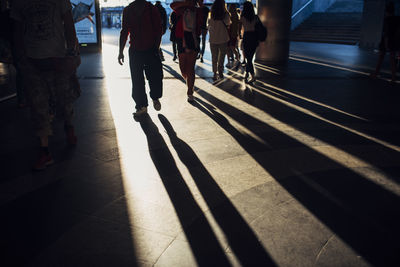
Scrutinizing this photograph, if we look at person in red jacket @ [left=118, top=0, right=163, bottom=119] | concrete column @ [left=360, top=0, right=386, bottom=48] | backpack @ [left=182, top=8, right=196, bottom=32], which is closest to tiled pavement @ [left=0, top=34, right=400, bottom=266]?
person in red jacket @ [left=118, top=0, right=163, bottom=119]

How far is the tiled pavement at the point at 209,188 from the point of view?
101 inches

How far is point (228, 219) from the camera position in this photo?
2.97 metres

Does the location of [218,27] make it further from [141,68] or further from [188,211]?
[188,211]

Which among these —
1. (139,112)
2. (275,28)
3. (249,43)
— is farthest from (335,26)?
(139,112)

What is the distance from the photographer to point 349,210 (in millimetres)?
3096

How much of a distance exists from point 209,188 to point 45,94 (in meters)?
1.98

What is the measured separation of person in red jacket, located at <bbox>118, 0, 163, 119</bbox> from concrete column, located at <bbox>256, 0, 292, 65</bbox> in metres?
7.64

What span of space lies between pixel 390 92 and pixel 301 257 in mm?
6684

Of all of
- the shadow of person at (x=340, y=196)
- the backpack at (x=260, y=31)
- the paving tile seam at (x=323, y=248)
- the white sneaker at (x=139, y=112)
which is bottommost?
the paving tile seam at (x=323, y=248)

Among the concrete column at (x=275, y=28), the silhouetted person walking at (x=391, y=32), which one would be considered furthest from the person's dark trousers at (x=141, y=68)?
the concrete column at (x=275, y=28)

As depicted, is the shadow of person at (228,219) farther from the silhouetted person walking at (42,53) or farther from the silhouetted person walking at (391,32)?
the silhouetted person walking at (391,32)

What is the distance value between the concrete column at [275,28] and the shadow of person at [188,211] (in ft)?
30.2

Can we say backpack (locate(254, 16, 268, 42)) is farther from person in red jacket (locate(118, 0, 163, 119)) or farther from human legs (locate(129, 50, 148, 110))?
human legs (locate(129, 50, 148, 110))

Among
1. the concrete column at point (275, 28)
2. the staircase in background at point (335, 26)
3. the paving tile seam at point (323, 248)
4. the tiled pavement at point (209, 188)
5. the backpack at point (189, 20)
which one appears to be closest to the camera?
the paving tile seam at point (323, 248)
